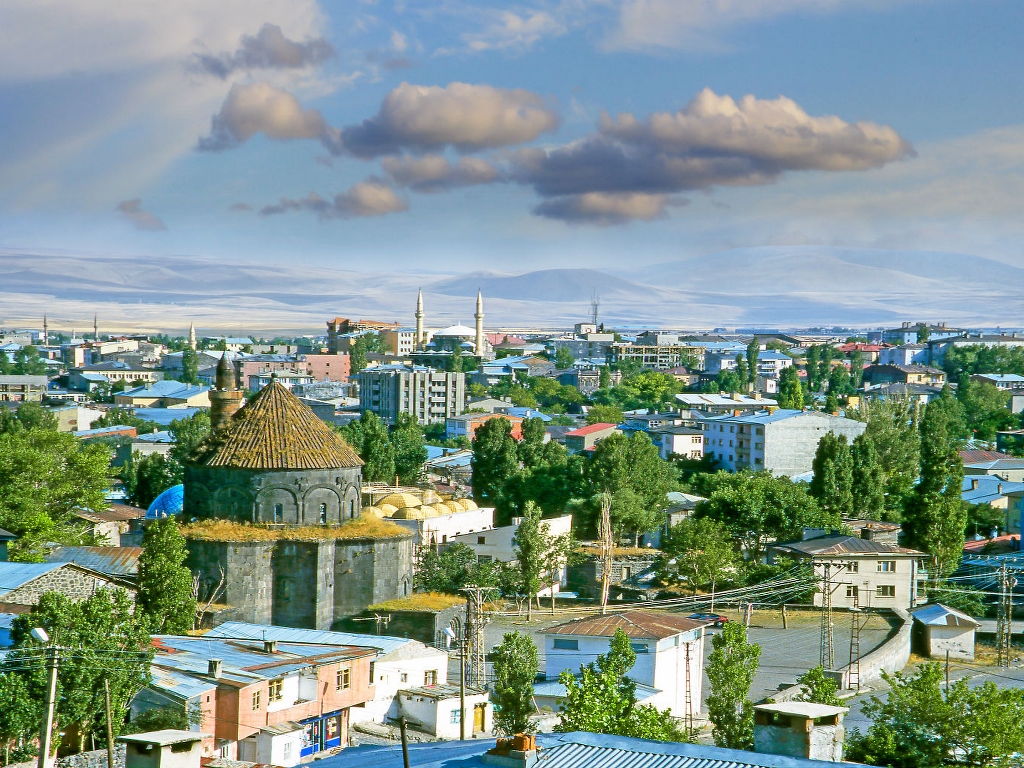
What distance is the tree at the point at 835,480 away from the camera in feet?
179

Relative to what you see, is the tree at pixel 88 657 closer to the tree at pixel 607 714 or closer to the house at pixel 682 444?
the tree at pixel 607 714

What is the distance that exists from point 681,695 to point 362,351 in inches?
5205

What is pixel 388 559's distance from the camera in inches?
1549

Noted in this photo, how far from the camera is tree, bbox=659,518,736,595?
44.1 m

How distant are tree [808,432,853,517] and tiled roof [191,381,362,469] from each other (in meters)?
22.5

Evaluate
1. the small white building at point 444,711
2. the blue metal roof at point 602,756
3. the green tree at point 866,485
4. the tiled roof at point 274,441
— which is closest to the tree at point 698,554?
the green tree at point 866,485

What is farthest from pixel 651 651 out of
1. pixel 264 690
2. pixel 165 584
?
pixel 165 584

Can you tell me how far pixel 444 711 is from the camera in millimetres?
29719

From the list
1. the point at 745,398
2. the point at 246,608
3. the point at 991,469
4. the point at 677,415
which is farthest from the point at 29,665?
the point at 745,398

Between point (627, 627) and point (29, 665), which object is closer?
point (29, 665)

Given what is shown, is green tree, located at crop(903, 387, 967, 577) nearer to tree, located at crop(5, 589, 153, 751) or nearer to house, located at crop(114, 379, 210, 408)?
tree, located at crop(5, 589, 153, 751)

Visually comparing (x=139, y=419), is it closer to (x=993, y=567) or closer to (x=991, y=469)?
(x=991, y=469)

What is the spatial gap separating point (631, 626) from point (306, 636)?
26.1 ft

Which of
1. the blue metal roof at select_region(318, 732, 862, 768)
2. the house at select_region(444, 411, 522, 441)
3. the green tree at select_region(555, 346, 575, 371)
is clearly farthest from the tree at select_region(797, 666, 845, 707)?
the green tree at select_region(555, 346, 575, 371)
